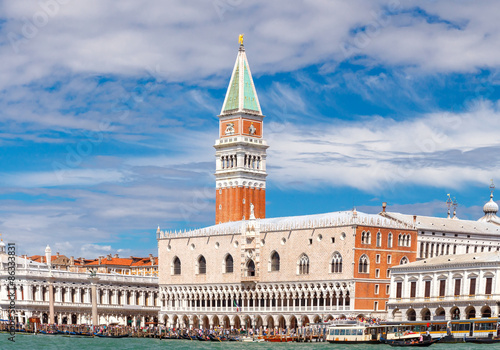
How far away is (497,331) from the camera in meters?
83.9

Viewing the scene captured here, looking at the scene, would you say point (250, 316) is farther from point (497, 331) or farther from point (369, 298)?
point (497, 331)

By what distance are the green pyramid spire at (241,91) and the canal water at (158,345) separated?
41642mm

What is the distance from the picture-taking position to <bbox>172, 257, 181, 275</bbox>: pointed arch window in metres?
125

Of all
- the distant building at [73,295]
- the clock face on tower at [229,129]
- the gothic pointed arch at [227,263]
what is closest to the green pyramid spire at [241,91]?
the clock face on tower at [229,129]

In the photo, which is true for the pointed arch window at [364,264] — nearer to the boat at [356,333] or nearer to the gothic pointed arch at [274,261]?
the gothic pointed arch at [274,261]

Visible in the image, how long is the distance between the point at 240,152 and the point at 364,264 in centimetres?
3645

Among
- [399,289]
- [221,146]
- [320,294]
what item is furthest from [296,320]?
[221,146]

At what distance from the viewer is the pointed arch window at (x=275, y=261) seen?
111750 mm

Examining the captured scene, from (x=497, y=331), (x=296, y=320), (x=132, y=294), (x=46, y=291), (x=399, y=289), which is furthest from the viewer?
(x=132, y=294)

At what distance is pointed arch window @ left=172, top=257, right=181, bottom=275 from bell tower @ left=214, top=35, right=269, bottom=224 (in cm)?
1284

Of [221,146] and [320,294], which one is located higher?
[221,146]

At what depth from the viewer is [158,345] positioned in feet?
310

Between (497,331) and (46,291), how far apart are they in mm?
67758

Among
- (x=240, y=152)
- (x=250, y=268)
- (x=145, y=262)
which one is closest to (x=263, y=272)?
(x=250, y=268)
